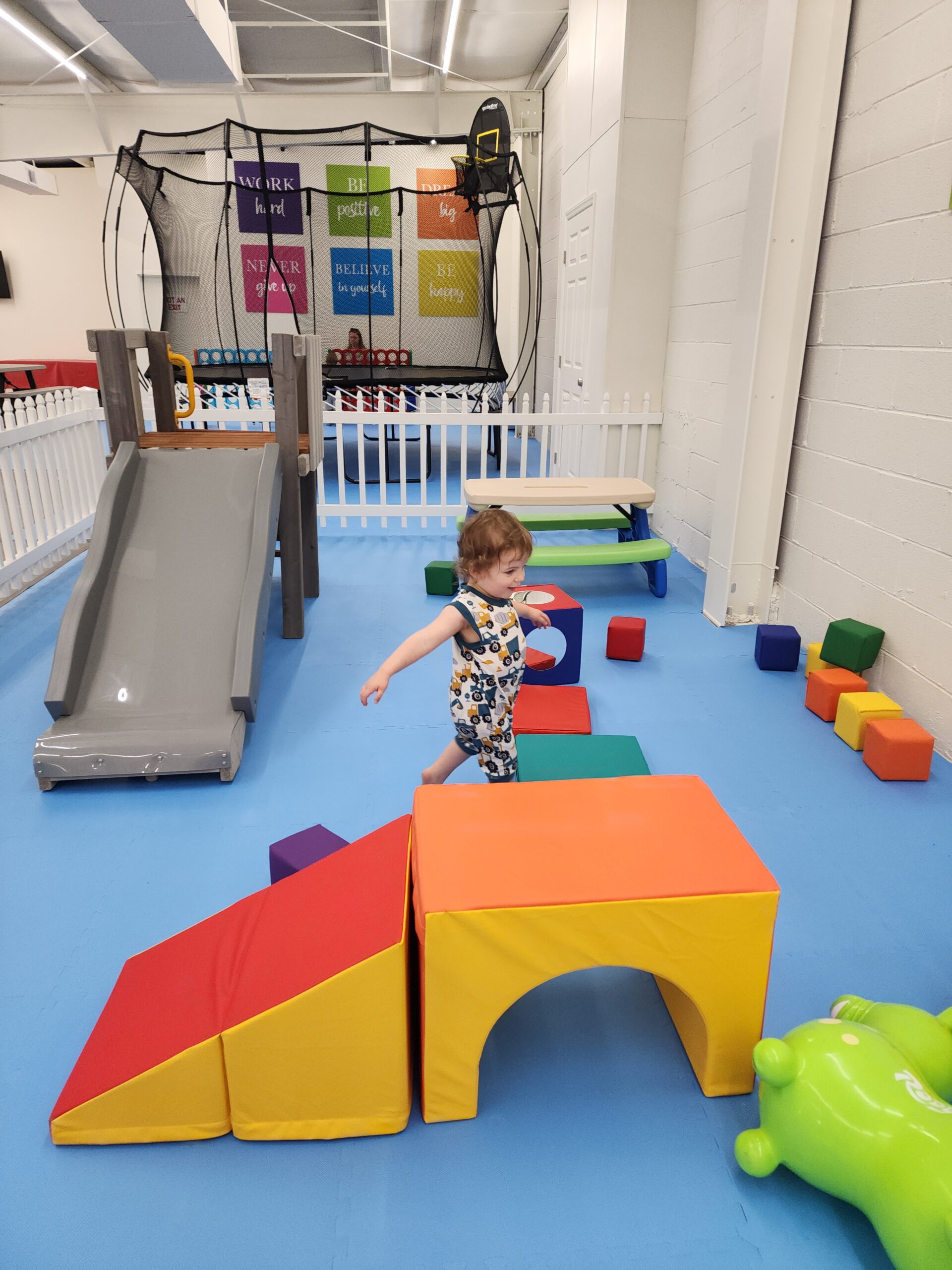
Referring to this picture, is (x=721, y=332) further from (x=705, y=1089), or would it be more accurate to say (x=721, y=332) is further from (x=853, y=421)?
(x=705, y=1089)

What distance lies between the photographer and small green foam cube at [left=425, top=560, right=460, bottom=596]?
15.8 ft

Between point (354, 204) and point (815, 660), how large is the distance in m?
6.91

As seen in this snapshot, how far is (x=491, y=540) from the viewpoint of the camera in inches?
85.4

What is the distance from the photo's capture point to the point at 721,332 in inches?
196

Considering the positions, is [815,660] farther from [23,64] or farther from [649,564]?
[23,64]

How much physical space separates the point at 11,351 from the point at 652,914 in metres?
15.5

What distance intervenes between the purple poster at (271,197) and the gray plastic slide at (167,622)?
18.1ft

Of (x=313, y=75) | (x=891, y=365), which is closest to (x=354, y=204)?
(x=313, y=75)

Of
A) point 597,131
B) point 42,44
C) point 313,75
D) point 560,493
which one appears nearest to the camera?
point 560,493

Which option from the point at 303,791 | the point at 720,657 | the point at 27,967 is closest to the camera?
the point at 27,967

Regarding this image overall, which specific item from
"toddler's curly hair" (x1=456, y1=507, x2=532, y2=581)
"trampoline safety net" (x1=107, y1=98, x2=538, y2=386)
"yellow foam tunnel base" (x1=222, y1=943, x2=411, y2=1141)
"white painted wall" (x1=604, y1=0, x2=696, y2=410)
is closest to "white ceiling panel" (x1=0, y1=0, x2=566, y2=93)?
"trampoline safety net" (x1=107, y1=98, x2=538, y2=386)

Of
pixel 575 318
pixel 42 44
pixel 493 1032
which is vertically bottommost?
pixel 493 1032

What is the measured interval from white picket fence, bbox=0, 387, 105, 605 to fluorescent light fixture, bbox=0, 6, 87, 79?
Answer: 5445 mm

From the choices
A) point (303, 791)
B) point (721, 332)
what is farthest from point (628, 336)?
point (303, 791)
